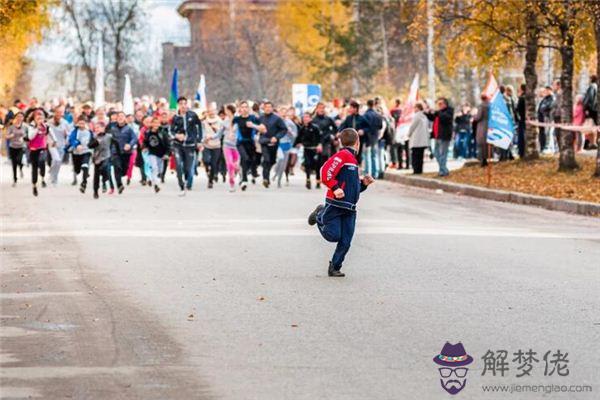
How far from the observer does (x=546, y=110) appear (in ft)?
116

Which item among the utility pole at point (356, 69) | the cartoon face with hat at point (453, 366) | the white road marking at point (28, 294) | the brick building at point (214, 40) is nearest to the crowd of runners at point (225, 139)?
the white road marking at point (28, 294)

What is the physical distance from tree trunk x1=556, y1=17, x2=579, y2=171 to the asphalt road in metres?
8.08

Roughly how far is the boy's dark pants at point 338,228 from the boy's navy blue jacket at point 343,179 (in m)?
0.08

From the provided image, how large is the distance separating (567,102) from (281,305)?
19.8 m

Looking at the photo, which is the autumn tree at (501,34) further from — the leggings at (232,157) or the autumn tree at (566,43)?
the leggings at (232,157)

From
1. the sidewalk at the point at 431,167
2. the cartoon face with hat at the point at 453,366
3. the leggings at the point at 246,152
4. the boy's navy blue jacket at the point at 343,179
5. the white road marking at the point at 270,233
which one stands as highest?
the boy's navy blue jacket at the point at 343,179

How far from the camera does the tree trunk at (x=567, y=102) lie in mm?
29875

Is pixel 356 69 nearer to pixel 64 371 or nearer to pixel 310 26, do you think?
pixel 310 26

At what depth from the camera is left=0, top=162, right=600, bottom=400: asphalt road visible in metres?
8.78

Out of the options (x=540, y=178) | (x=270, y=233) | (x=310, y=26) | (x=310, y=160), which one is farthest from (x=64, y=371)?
(x=310, y=26)

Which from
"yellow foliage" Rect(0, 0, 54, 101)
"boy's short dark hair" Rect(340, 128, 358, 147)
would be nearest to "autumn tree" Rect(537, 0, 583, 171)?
"yellow foliage" Rect(0, 0, 54, 101)

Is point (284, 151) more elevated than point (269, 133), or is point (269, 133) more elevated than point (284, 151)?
point (269, 133)

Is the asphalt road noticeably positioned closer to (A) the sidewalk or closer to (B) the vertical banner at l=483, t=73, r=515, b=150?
(B) the vertical banner at l=483, t=73, r=515, b=150

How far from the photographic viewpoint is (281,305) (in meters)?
12.1
